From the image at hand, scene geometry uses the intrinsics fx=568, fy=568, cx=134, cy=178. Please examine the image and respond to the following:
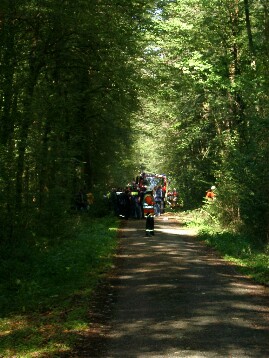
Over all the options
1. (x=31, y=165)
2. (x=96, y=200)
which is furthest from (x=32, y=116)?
(x=96, y=200)

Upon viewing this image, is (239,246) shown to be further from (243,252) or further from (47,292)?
(47,292)

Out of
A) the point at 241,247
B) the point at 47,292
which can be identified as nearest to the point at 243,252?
the point at 241,247

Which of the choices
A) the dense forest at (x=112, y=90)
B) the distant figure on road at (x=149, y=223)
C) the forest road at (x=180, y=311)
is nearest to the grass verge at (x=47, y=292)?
the forest road at (x=180, y=311)

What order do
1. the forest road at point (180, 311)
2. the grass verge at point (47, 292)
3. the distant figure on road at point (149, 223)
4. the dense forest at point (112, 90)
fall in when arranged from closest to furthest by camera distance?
1. the forest road at point (180, 311)
2. the grass verge at point (47, 292)
3. the dense forest at point (112, 90)
4. the distant figure on road at point (149, 223)

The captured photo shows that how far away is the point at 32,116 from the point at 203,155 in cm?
2276

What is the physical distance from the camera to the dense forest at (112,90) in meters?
14.8

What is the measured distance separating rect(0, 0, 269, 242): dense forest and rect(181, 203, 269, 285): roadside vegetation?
0.55 metres

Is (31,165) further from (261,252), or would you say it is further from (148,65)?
(148,65)

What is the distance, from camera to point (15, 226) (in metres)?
14.8

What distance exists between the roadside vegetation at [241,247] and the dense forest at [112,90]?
55cm

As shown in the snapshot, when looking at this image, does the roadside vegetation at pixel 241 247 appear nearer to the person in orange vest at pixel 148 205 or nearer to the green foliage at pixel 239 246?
the green foliage at pixel 239 246

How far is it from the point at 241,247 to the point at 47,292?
8779 millimetres

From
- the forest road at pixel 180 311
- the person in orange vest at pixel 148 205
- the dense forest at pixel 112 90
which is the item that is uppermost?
the dense forest at pixel 112 90

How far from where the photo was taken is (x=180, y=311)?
32.6ft
